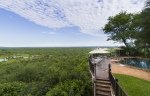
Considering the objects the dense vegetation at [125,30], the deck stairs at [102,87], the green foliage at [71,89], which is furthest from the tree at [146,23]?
the deck stairs at [102,87]

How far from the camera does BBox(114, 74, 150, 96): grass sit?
18009 mm

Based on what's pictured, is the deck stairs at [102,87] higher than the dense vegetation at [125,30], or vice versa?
the dense vegetation at [125,30]

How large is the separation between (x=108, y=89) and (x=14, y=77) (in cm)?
1982

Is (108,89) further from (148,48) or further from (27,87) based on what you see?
(148,48)

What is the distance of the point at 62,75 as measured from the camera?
2272cm

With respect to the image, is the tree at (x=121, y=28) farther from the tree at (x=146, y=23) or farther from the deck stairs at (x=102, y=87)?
the deck stairs at (x=102, y=87)

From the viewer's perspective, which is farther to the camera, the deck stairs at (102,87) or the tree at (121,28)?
the tree at (121,28)

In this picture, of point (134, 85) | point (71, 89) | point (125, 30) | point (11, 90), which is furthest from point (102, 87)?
point (125, 30)

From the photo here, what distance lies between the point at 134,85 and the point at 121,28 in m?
37.5

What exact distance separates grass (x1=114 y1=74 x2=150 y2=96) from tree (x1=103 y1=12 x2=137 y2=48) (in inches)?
1254

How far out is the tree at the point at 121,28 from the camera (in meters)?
54.4

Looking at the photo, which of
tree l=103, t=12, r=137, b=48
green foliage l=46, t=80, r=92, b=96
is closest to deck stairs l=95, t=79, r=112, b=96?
green foliage l=46, t=80, r=92, b=96

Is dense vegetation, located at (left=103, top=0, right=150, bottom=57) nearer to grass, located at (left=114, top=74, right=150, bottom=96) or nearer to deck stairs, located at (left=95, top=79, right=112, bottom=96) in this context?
grass, located at (left=114, top=74, right=150, bottom=96)

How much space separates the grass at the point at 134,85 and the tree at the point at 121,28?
104 feet
